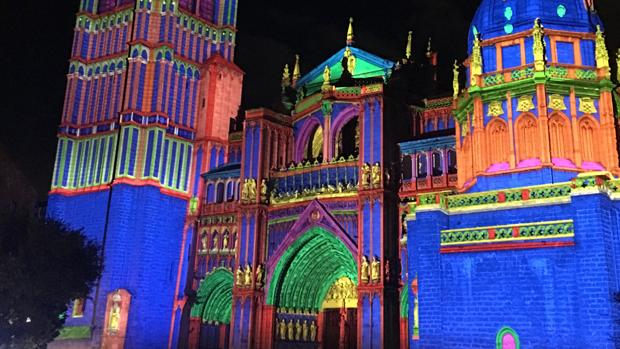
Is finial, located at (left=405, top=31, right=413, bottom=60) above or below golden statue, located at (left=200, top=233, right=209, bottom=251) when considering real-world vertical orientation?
above

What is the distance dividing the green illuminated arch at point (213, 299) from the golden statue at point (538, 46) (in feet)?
78.5

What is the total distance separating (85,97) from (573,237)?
37053 millimetres

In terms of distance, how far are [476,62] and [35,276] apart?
2384 cm

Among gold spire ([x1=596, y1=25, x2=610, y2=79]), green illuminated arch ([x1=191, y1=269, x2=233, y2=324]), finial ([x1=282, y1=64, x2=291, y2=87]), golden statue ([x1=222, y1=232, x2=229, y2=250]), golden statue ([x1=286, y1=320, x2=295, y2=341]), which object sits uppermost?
finial ([x1=282, y1=64, x2=291, y2=87])

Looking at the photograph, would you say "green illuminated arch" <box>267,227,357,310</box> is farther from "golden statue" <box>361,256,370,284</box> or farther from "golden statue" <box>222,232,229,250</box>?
"golden statue" <box>222,232,229,250</box>

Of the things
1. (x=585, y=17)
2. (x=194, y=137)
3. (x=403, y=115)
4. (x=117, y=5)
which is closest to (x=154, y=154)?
(x=194, y=137)

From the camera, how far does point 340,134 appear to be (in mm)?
40906

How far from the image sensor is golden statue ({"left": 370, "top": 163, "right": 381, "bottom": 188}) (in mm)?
35531

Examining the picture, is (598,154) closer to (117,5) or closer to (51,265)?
(51,265)

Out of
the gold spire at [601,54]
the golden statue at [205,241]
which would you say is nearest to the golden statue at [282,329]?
the golden statue at [205,241]

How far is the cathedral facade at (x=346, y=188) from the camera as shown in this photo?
24.0m

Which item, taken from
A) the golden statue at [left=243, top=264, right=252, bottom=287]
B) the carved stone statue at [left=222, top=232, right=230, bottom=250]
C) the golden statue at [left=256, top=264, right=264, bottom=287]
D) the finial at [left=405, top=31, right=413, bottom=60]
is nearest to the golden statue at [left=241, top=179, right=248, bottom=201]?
the carved stone statue at [left=222, top=232, right=230, bottom=250]

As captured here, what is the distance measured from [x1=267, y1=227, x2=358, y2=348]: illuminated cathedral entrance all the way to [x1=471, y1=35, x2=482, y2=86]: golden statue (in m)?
12.4

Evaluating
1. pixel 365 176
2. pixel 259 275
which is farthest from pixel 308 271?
pixel 365 176
